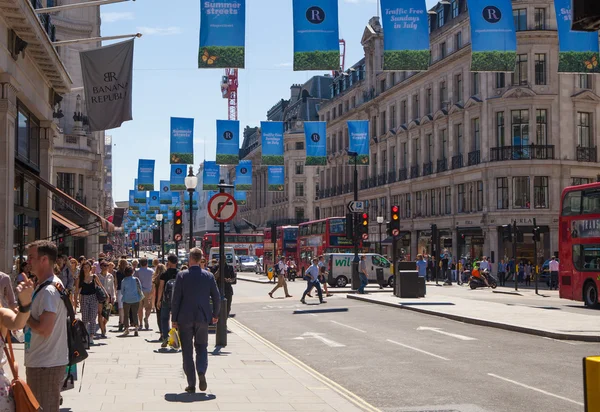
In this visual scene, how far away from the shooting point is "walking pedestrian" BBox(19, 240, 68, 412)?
6.61m

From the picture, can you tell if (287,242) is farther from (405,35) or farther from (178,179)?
(405,35)

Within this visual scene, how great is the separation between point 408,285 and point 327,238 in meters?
21.1

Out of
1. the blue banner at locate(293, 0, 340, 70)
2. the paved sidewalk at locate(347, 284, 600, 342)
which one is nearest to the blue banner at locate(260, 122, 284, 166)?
the paved sidewalk at locate(347, 284, 600, 342)

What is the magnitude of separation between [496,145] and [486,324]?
117ft

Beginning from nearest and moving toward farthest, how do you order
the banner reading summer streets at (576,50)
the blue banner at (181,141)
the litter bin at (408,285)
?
the banner reading summer streets at (576,50) < the litter bin at (408,285) < the blue banner at (181,141)

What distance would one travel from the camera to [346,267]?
4497 cm

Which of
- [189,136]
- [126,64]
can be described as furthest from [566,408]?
[189,136]

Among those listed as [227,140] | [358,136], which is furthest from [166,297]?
[358,136]

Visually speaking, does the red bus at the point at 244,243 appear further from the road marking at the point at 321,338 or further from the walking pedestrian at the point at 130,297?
the walking pedestrian at the point at 130,297

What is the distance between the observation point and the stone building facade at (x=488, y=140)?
177ft

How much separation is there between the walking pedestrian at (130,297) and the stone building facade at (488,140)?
125 feet

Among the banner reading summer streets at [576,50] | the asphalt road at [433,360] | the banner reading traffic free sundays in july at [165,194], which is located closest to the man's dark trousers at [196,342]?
the asphalt road at [433,360]

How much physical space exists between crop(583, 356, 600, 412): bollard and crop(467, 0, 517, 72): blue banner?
65.1 feet

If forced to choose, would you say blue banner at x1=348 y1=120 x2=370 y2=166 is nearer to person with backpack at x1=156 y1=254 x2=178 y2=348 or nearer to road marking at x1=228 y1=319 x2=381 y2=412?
road marking at x1=228 y1=319 x2=381 y2=412
